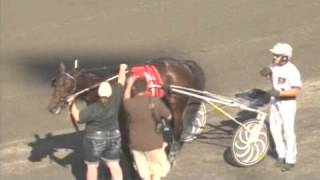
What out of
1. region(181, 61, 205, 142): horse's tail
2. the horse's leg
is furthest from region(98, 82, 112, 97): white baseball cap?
region(181, 61, 205, 142): horse's tail

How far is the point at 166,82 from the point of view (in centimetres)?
1177

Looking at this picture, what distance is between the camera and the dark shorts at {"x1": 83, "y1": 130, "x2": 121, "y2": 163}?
1081 cm

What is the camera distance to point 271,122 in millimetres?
11773

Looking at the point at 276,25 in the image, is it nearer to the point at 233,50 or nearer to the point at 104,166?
the point at 233,50

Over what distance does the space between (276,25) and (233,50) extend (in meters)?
1.63

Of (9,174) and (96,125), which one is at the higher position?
(96,125)

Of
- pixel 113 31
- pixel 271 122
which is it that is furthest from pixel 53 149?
pixel 113 31

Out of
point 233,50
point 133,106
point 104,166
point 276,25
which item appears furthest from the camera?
point 276,25

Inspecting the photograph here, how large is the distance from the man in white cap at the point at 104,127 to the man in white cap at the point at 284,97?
2.03 meters

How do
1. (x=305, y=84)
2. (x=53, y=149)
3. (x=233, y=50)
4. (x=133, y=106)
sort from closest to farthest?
(x=133, y=106) < (x=53, y=149) < (x=305, y=84) < (x=233, y=50)

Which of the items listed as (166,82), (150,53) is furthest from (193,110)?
(150,53)

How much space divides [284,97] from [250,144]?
851mm

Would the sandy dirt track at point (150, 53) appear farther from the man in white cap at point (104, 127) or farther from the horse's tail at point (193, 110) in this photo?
the man in white cap at point (104, 127)

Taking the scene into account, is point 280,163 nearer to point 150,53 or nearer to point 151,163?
point 151,163
